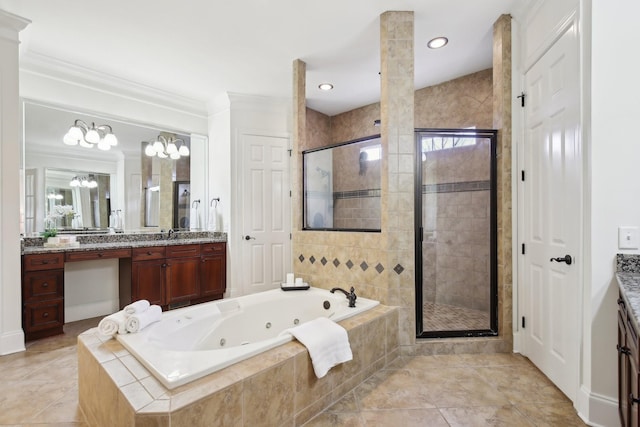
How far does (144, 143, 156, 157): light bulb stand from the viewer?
158 inches

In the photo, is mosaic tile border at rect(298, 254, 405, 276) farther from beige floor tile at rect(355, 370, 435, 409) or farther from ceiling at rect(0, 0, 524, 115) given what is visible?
ceiling at rect(0, 0, 524, 115)

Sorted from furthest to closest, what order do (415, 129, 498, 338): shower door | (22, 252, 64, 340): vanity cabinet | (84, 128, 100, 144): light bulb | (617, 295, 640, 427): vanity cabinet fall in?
(84, 128, 100, 144): light bulb, (22, 252, 64, 340): vanity cabinet, (415, 129, 498, 338): shower door, (617, 295, 640, 427): vanity cabinet

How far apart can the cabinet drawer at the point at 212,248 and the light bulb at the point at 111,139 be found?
64.0 inches

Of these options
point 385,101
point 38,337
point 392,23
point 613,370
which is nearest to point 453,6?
point 392,23

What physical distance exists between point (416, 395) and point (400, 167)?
63.0 inches

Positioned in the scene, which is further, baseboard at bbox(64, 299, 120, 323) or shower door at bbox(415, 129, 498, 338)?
baseboard at bbox(64, 299, 120, 323)

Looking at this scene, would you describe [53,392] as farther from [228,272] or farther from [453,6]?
[453,6]

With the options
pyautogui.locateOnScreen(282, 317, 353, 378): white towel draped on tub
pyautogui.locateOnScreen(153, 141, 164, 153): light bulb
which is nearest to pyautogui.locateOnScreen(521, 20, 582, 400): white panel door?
pyautogui.locateOnScreen(282, 317, 353, 378): white towel draped on tub

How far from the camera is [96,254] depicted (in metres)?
3.09

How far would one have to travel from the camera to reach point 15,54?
101 inches

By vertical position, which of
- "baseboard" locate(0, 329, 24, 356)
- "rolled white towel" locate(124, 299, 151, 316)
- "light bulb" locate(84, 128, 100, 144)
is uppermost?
"light bulb" locate(84, 128, 100, 144)

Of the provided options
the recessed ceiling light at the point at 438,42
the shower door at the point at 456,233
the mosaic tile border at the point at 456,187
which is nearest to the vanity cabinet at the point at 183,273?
the shower door at the point at 456,233

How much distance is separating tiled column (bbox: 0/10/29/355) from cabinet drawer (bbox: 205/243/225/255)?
1713 millimetres

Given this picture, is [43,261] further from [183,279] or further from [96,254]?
[183,279]
